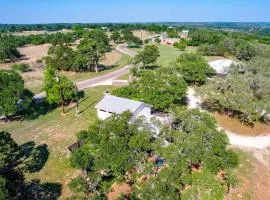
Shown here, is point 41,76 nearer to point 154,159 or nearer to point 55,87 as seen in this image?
point 55,87

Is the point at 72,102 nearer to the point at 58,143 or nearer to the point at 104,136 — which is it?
the point at 58,143

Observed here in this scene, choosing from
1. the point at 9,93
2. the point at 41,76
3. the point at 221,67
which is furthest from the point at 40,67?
the point at 221,67

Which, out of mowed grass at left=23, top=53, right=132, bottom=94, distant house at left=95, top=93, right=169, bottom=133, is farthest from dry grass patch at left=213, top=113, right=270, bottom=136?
mowed grass at left=23, top=53, right=132, bottom=94

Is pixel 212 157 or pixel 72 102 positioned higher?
pixel 212 157

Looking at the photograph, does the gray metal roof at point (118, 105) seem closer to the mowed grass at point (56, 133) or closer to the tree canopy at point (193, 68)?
the mowed grass at point (56, 133)

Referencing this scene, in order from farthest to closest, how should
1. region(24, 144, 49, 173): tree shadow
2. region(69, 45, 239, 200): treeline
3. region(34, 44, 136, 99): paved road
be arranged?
region(34, 44, 136, 99): paved road
region(24, 144, 49, 173): tree shadow
region(69, 45, 239, 200): treeline

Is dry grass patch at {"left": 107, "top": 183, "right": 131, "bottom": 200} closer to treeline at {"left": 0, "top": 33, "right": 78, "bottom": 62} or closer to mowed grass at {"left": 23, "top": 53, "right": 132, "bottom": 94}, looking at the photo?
mowed grass at {"left": 23, "top": 53, "right": 132, "bottom": 94}

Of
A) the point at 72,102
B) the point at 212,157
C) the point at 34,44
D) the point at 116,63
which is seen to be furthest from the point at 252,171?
the point at 34,44
